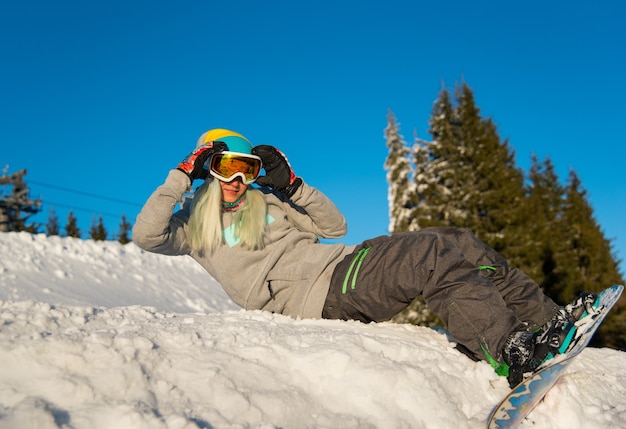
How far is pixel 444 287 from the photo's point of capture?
284 cm

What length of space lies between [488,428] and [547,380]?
0.46 meters

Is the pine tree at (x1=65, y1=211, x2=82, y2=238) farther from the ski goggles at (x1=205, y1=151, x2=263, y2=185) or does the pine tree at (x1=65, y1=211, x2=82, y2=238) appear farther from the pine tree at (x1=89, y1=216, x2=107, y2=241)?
the ski goggles at (x1=205, y1=151, x2=263, y2=185)

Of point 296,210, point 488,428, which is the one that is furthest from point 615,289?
point 296,210

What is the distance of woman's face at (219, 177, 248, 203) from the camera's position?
140 inches

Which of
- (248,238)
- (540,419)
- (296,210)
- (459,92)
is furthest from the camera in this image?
(459,92)

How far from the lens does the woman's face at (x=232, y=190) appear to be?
3547 millimetres

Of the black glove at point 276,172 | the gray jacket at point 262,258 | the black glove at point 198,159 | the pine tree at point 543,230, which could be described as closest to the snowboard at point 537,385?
the gray jacket at point 262,258

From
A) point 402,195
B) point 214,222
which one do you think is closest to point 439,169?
point 402,195

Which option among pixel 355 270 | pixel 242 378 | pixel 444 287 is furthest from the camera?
pixel 355 270

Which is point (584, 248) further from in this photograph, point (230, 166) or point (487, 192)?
point (230, 166)

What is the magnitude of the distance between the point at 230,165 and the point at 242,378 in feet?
6.05

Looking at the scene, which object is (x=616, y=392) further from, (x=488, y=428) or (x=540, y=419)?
(x=488, y=428)

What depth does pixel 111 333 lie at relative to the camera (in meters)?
2.13

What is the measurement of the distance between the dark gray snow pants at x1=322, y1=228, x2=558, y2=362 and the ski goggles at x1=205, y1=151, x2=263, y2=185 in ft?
3.30
